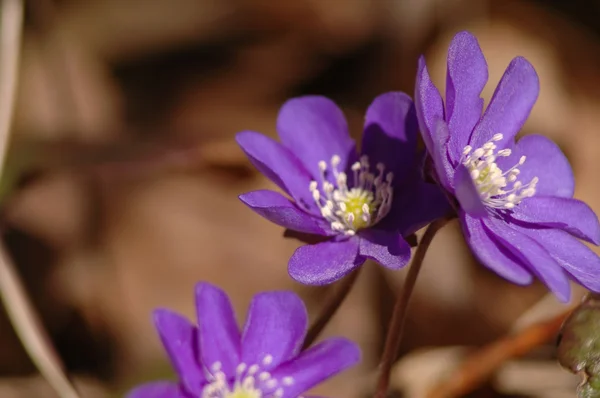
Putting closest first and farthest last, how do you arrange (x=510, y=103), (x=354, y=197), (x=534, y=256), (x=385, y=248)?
(x=534, y=256) < (x=385, y=248) < (x=510, y=103) < (x=354, y=197)

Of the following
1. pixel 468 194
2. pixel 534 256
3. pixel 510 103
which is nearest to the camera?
→ pixel 468 194

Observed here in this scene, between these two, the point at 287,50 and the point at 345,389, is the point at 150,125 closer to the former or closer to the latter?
the point at 287,50

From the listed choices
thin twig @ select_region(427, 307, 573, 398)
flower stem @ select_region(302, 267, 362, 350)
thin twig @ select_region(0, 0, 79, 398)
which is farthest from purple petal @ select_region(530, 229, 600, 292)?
thin twig @ select_region(0, 0, 79, 398)

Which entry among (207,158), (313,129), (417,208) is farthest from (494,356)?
(207,158)

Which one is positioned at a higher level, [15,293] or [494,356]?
[15,293]

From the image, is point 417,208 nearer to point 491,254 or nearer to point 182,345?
point 491,254

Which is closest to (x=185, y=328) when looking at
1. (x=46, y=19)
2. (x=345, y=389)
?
(x=345, y=389)

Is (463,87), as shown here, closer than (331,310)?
Yes
